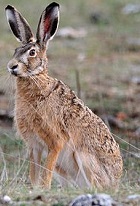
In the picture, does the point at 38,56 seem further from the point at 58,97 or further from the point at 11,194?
the point at 11,194

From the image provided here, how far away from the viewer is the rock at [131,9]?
1875 cm

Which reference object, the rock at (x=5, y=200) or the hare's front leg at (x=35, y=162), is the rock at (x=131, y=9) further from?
the rock at (x=5, y=200)

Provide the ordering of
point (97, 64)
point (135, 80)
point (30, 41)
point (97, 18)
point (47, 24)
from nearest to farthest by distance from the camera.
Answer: point (30, 41) < point (47, 24) < point (135, 80) < point (97, 64) < point (97, 18)

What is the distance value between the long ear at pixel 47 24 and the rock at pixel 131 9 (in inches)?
435

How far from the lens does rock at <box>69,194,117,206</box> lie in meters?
5.67

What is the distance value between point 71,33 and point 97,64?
7.04 ft

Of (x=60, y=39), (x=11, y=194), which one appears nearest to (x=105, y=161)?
(x=11, y=194)

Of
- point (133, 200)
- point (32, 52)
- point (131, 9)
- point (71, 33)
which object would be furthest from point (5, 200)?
point (131, 9)

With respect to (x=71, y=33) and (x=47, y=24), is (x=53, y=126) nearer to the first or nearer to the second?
(x=47, y=24)

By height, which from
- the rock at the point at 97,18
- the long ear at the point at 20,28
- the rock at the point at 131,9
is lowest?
the long ear at the point at 20,28

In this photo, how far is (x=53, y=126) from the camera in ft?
23.7

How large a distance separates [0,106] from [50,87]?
4506mm

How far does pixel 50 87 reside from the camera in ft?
24.7

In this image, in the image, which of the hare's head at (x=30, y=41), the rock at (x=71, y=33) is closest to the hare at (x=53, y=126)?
the hare's head at (x=30, y=41)
